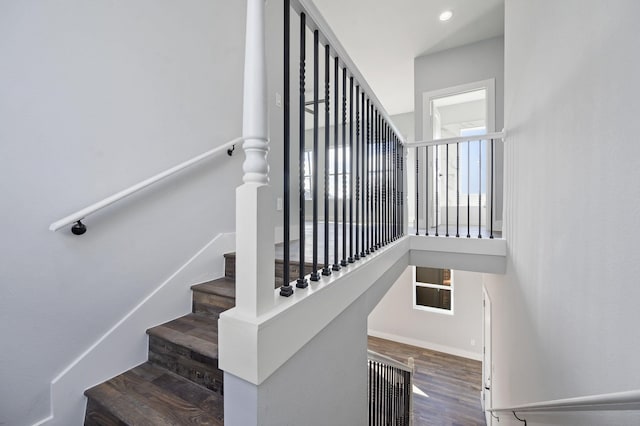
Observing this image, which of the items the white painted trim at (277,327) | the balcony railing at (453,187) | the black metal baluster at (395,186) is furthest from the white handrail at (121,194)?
the balcony railing at (453,187)

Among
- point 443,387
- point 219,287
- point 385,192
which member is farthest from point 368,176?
point 443,387

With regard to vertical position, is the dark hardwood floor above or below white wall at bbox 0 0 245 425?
below

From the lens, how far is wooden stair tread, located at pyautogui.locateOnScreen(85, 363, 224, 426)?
3.59 ft

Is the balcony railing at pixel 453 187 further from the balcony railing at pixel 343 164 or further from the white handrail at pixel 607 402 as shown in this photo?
the white handrail at pixel 607 402

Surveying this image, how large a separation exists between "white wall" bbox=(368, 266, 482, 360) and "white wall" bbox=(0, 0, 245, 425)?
15.5ft

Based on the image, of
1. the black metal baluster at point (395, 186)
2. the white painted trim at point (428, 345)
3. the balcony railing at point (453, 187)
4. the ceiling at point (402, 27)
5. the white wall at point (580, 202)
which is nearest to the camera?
the white wall at point (580, 202)

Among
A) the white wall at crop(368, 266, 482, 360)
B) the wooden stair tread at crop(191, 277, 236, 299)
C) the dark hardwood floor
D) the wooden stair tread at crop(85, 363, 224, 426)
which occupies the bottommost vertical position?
the dark hardwood floor

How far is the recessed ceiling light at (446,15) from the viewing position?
3.29m

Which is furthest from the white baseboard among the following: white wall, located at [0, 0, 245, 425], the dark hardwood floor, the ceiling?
the dark hardwood floor

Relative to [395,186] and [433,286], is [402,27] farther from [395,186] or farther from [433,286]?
[433,286]

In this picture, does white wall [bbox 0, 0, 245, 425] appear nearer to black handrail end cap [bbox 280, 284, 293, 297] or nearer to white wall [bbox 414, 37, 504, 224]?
black handrail end cap [bbox 280, 284, 293, 297]

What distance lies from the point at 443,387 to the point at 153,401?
498 cm

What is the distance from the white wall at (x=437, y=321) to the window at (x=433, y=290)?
90 mm

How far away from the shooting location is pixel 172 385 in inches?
51.8
